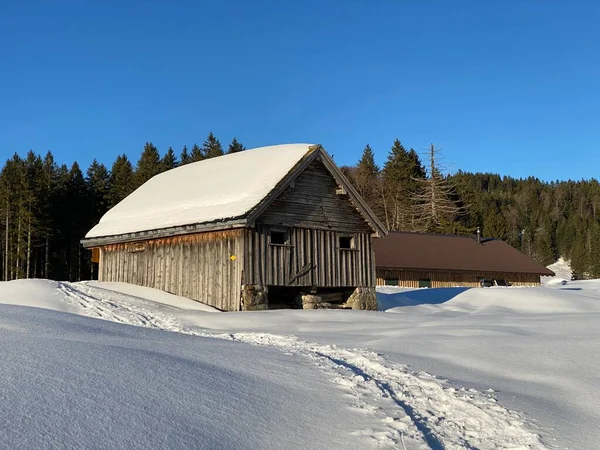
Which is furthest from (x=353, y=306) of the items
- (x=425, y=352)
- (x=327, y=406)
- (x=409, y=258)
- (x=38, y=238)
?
(x=38, y=238)

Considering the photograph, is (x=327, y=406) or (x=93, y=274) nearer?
(x=327, y=406)

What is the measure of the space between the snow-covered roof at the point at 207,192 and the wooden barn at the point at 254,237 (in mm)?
63

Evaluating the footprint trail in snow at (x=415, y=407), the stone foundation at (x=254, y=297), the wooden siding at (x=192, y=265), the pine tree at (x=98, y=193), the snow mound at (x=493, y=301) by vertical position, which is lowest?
the footprint trail in snow at (x=415, y=407)

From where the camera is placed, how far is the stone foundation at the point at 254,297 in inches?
767

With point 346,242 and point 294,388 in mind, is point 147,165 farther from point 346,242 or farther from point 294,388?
point 294,388

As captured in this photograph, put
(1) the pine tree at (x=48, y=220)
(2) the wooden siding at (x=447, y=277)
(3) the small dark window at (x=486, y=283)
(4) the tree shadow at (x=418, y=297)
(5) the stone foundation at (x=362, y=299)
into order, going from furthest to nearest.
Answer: (1) the pine tree at (x=48, y=220) < (3) the small dark window at (x=486, y=283) < (2) the wooden siding at (x=447, y=277) < (4) the tree shadow at (x=418, y=297) < (5) the stone foundation at (x=362, y=299)

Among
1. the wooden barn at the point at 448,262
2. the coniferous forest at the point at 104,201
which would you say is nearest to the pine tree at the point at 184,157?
the coniferous forest at the point at 104,201

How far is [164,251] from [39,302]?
579 cm

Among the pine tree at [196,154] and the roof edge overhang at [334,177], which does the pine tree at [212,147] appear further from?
the roof edge overhang at [334,177]

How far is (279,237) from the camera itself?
2147 centimetres

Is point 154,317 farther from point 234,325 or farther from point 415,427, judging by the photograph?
point 415,427

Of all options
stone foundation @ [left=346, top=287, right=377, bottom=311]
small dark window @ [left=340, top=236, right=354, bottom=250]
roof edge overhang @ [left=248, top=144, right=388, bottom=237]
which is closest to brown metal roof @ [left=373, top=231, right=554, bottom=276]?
stone foundation @ [left=346, top=287, right=377, bottom=311]

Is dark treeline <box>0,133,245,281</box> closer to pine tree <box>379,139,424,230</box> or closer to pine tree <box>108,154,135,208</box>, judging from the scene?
pine tree <box>108,154,135,208</box>

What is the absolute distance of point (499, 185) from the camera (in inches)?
6826
